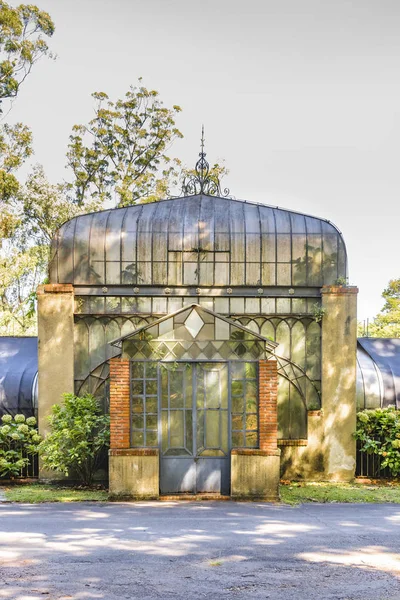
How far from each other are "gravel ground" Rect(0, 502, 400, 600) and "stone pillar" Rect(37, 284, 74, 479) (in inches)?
114

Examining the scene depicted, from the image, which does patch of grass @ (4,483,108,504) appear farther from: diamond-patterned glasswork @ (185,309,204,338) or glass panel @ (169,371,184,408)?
diamond-patterned glasswork @ (185,309,204,338)

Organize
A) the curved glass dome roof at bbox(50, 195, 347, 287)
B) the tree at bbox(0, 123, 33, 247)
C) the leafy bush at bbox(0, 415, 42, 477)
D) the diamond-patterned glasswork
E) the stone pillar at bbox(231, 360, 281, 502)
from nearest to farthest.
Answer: the stone pillar at bbox(231, 360, 281, 502) < the diamond-patterned glasswork < the leafy bush at bbox(0, 415, 42, 477) < the curved glass dome roof at bbox(50, 195, 347, 287) < the tree at bbox(0, 123, 33, 247)

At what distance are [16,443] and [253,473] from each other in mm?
5441

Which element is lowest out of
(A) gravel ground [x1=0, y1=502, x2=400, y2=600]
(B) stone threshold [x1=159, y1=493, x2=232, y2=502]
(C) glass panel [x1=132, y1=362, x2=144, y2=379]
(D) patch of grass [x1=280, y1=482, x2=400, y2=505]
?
(D) patch of grass [x1=280, y1=482, x2=400, y2=505]

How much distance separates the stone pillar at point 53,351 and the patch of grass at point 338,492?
17.1 ft

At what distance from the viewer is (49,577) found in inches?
283

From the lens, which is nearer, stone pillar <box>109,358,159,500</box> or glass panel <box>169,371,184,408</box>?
stone pillar <box>109,358,159,500</box>

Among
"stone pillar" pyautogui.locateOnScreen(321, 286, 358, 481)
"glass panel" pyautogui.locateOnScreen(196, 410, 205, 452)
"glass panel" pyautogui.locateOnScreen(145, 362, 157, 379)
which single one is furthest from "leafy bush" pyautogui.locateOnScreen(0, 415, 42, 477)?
"stone pillar" pyautogui.locateOnScreen(321, 286, 358, 481)

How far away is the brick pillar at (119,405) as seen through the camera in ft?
39.8

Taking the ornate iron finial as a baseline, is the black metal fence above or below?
below

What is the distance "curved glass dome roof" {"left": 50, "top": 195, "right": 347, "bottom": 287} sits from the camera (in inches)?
561

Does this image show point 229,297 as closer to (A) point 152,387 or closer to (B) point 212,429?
(A) point 152,387

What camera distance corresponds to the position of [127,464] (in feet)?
39.5

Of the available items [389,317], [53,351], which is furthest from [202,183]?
[389,317]
